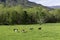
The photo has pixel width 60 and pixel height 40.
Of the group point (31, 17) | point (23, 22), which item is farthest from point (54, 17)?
point (23, 22)

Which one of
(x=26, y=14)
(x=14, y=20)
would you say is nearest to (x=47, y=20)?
(x=26, y=14)

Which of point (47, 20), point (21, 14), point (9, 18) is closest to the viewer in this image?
point (9, 18)

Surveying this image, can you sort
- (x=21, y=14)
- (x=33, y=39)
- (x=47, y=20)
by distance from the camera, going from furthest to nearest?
(x=47, y=20) < (x=21, y=14) < (x=33, y=39)

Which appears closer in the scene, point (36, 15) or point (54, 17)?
point (36, 15)

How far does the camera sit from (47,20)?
10125cm

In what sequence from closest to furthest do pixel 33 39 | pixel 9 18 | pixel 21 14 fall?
1. pixel 33 39
2. pixel 9 18
3. pixel 21 14

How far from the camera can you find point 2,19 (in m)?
89.6

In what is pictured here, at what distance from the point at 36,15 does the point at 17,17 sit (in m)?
11.3

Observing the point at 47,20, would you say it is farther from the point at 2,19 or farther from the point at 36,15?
the point at 2,19

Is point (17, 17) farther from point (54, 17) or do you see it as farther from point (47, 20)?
point (54, 17)

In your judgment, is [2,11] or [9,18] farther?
[2,11]

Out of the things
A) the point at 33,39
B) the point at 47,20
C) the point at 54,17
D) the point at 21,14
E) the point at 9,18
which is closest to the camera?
the point at 33,39

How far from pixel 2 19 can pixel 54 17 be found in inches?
1289

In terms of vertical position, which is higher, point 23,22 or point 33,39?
point 33,39
